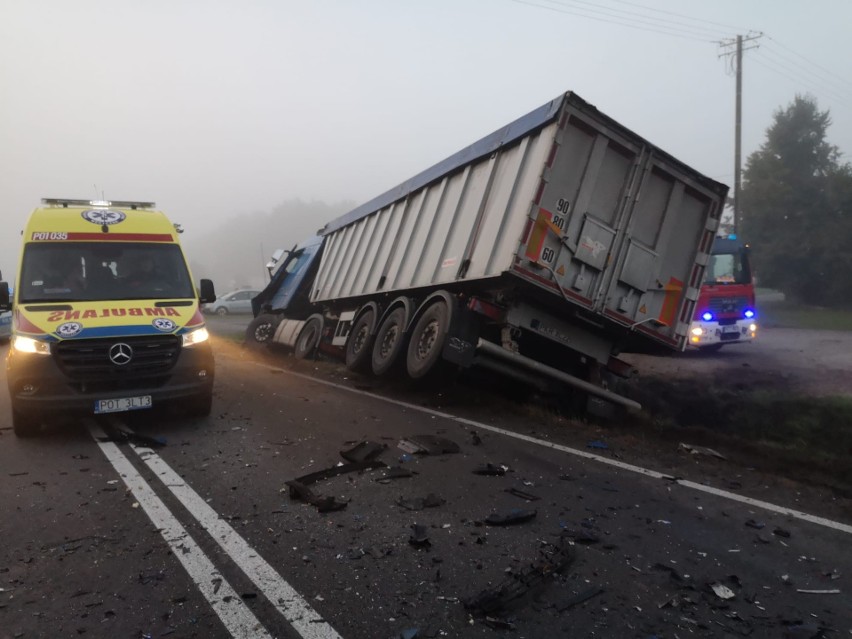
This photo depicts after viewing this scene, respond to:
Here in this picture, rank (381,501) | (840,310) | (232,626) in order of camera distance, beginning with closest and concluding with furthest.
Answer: (232,626)
(381,501)
(840,310)

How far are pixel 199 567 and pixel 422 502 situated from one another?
1.69 m

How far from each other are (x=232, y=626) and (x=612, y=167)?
6680 mm

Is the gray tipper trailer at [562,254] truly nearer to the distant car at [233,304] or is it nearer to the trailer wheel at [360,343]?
the trailer wheel at [360,343]

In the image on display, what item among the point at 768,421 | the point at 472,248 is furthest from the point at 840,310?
the point at 472,248

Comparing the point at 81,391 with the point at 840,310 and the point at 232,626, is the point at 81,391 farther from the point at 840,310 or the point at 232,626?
the point at 840,310

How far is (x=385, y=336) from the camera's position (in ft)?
33.8

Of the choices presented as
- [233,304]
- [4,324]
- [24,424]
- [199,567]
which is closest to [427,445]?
[199,567]

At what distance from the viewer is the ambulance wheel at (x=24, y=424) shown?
22.7 feet

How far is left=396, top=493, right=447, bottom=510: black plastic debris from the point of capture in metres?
4.77

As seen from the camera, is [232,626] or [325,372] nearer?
[232,626]

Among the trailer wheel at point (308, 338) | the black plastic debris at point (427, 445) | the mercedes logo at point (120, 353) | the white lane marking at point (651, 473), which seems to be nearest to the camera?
the white lane marking at point (651, 473)

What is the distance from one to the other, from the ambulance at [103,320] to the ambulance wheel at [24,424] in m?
0.01

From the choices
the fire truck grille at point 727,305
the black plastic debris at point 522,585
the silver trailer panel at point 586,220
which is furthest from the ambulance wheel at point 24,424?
the fire truck grille at point 727,305

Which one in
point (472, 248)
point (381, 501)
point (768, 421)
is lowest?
point (381, 501)
